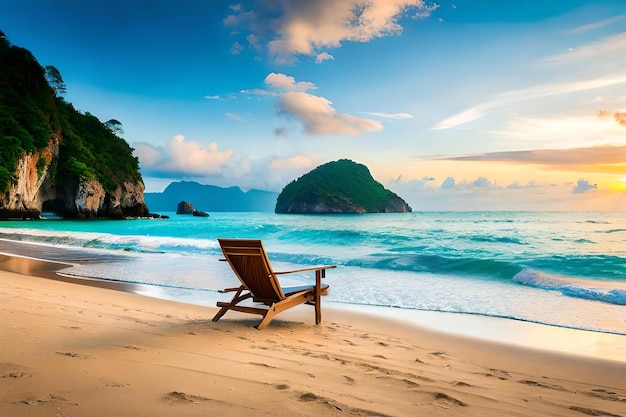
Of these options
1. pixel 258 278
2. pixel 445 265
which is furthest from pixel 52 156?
pixel 258 278

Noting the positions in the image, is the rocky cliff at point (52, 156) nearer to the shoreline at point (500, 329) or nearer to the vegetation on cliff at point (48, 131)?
the vegetation on cliff at point (48, 131)

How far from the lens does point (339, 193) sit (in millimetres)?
120125

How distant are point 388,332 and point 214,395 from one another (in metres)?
3.43

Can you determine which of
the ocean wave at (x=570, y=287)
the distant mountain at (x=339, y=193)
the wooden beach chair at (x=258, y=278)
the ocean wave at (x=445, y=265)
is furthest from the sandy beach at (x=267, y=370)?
the distant mountain at (x=339, y=193)

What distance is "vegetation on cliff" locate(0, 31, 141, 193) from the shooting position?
4938 centimetres

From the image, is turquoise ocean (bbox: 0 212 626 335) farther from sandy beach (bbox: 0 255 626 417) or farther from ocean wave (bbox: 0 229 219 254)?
sandy beach (bbox: 0 255 626 417)

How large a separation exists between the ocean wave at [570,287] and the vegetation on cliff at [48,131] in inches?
2104

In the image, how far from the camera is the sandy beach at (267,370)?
8.55 feet

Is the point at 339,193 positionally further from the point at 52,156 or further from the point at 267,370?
the point at 267,370

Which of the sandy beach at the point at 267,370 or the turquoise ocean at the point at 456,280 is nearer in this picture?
the sandy beach at the point at 267,370

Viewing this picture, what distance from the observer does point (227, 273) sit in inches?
474

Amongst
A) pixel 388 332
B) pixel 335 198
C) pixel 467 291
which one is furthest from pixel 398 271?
pixel 335 198

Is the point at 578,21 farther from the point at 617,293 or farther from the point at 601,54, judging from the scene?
the point at 617,293

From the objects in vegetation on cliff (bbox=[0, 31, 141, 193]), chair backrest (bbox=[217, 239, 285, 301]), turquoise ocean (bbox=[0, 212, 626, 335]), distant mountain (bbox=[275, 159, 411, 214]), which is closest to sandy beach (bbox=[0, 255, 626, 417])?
chair backrest (bbox=[217, 239, 285, 301])
